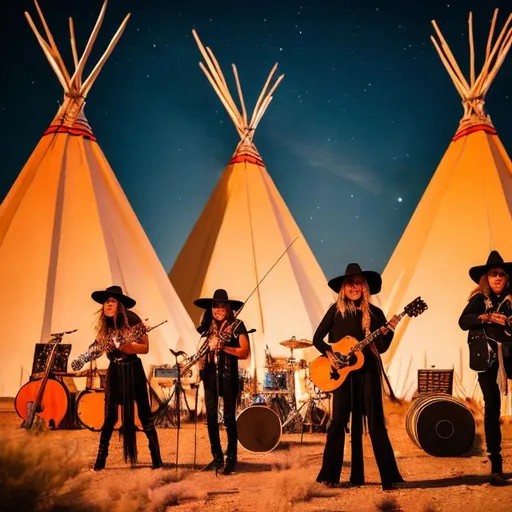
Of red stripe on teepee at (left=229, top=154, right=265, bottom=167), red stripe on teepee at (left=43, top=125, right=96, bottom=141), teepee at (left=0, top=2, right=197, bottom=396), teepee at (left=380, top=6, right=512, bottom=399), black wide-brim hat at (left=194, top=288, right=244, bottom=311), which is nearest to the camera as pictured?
black wide-brim hat at (left=194, top=288, right=244, bottom=311)

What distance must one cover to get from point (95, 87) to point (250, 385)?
30.2 ft

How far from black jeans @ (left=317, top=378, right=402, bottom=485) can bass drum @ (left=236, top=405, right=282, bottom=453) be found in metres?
1.98

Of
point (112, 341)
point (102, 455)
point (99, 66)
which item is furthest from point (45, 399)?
point (99, 66)

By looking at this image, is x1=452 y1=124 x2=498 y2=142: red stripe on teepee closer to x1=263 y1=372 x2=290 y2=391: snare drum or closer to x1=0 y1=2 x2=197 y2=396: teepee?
x1=0 y1=2 x2=197 y2=396: teepee

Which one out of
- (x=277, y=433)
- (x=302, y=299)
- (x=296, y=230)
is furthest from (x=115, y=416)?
(x=296, y=230)

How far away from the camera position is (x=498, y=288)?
3846 mm

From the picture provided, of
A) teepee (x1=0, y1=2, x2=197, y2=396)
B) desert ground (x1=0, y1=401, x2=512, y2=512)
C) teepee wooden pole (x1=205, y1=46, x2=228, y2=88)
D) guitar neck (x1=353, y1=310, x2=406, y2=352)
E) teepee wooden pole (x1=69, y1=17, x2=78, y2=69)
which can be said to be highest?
teepee wooden pole (x1=205, y1=46, x2=228, y2=88)

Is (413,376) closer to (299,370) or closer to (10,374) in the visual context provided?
(299,370)

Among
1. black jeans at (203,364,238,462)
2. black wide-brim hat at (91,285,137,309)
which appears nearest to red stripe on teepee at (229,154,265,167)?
black wide-brim hat at (91,285,137,309)

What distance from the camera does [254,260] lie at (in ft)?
33.1

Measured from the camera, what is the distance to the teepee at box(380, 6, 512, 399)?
8.41 meters

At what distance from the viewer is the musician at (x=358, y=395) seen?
3453mm

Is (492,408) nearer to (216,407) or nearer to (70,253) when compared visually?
(216,407)

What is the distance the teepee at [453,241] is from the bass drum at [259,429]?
326cm
